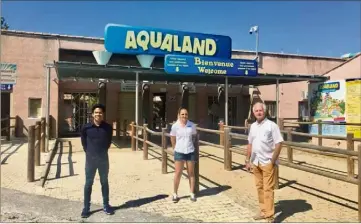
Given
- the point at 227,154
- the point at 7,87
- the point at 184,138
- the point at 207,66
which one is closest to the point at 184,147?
the point at 184,138

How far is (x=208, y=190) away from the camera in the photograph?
21.3 ft

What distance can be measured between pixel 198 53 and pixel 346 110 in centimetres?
659

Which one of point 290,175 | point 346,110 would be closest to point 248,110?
point 346,110

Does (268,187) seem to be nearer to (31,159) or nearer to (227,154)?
(227,154)

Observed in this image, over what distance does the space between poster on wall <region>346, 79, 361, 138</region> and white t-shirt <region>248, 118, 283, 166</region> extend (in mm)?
8511

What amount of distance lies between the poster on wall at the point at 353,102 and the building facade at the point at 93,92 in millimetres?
9213

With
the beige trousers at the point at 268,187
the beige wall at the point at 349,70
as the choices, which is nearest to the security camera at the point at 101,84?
the beige wall at the point at 349,70

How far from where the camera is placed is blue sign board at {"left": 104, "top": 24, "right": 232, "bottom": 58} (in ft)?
47.1

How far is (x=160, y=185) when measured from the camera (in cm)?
689

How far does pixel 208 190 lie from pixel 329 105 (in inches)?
349

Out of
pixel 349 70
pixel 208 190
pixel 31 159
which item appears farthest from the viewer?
pixel 349 70

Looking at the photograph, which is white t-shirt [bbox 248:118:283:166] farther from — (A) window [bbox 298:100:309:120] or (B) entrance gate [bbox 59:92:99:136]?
(A) window [bbox 298:100:309:120]

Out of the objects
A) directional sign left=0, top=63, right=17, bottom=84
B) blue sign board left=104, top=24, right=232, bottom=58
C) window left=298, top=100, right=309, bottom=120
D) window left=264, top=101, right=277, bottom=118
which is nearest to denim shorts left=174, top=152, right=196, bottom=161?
blue sign board left=104, top=24, right=232, bottom=58

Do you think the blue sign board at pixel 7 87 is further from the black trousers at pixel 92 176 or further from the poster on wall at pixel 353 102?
the poster on wall at pixel 353 102
